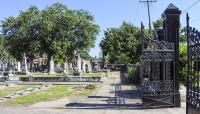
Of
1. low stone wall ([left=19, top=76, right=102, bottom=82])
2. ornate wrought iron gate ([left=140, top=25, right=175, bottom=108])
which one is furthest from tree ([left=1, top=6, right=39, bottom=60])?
ornate wrought iron gate ([left=140, top=25, right=175, bottom=108])

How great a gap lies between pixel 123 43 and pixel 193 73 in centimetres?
6650

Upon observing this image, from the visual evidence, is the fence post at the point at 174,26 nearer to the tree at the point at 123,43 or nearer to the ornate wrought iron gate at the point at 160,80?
the ornate wrought iron gate at the point at 160,80

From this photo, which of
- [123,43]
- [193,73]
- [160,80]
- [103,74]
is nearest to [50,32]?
[103,74]

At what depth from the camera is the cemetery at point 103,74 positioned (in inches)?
762

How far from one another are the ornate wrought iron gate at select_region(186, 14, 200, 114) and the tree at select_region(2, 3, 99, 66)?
53.6 m

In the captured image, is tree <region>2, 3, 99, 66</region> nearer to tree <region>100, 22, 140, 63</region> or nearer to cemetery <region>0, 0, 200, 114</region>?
cemetery <region>0, 0, 200, 114</region>

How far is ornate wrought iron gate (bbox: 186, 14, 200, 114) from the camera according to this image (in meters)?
10.5

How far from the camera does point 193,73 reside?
1097cm

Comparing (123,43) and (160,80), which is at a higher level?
(123,43)

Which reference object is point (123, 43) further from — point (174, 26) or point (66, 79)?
point (174, 26)

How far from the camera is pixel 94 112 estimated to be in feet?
59.9

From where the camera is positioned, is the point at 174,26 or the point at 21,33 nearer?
the point at 174,26

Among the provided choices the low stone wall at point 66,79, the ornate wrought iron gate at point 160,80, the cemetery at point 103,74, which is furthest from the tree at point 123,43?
the ornate wrought iron gate at point 160,80

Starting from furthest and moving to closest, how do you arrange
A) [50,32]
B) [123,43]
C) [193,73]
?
[123,43]
[50,32]
[193,73]
